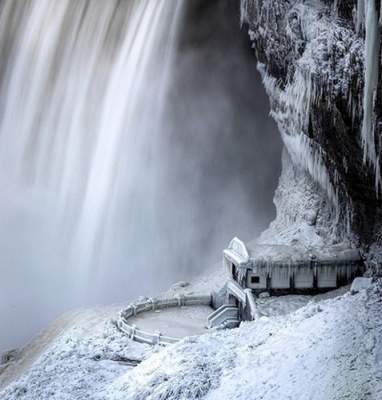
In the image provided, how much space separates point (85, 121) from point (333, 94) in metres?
15.0

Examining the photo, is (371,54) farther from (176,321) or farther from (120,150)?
(120,150)

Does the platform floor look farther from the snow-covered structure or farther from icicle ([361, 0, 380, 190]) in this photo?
icicle ([361, 0, 380, 190])

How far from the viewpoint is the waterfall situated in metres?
35.2

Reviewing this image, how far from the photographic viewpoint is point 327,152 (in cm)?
2641

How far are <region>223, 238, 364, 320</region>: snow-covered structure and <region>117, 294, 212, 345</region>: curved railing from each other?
96.4 inches

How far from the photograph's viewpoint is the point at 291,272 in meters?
25.3

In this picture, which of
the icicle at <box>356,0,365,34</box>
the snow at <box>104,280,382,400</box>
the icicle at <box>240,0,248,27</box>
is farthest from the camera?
the icicle at <box>240,0,248,27</box>

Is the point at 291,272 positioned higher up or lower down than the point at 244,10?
lower down

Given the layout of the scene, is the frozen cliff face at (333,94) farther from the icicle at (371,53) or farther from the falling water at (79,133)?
the falling water at (79,133)

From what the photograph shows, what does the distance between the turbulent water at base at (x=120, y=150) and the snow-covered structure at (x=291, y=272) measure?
10.00 metres

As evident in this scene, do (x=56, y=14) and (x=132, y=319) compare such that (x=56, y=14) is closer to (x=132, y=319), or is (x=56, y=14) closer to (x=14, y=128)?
(x=14, y=128)

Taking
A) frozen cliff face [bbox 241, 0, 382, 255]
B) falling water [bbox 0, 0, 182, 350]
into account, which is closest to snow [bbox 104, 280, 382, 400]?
frozen cliff face [bbox 241, 0, 382, 255]

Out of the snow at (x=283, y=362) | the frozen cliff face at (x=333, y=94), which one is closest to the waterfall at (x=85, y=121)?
the frozen cliff face at (x=333, y=94)

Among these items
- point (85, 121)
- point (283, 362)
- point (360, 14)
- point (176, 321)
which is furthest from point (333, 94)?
point (85, 121)
